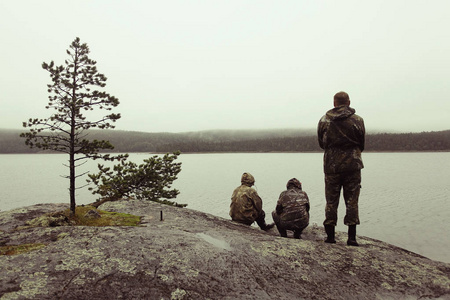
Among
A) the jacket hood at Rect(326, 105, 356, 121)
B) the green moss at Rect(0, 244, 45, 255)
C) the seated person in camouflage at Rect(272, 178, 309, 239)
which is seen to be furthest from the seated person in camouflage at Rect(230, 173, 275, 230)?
the green moss at Rect(0, 244, 45, 255)

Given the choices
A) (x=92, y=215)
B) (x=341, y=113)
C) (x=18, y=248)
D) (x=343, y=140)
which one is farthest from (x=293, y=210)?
(x=18, y=248)

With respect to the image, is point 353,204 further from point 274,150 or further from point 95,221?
point 274,150

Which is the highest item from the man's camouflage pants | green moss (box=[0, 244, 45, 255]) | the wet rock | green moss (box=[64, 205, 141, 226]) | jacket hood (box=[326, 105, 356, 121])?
jacket hood (box=[326, 105, 356, 121])

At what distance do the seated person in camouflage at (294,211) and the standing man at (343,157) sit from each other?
3.78 feet

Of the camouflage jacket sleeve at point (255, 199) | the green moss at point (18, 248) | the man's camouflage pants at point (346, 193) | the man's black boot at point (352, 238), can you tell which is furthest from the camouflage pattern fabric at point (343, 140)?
the green moss at point (18, 248)

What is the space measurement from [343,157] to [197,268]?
12.9 ft

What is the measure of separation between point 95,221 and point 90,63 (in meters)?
4.47

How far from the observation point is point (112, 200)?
9.49 metres

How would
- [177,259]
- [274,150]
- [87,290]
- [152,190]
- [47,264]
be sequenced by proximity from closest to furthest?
[87,290] < [47,264] < [177,259] < [152,190] < [274,150]

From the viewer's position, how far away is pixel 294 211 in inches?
289

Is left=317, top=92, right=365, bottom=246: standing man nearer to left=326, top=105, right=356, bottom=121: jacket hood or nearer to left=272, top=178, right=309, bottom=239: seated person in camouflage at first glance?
left=326, top=105, right=356, bottom=121: jacket hood

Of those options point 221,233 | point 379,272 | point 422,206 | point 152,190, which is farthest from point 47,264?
point 422,206

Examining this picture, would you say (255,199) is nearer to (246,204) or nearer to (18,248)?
(246,204)

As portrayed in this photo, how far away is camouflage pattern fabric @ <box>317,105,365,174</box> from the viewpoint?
5.90m
